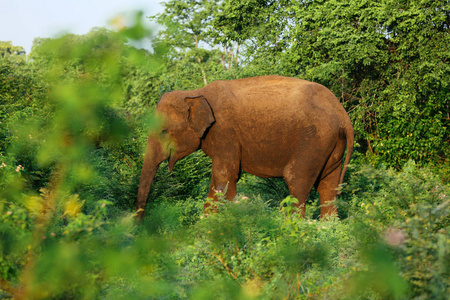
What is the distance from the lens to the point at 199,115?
7.38 metres

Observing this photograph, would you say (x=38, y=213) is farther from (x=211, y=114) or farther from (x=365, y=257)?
(x=211, y=114)

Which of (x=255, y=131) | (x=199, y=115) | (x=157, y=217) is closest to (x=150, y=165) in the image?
(x=199, y=115)

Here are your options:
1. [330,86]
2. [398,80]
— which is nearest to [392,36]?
[398,80]

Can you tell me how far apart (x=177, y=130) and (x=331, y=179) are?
2.55 m

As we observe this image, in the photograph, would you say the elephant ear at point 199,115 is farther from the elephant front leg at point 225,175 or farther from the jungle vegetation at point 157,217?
the jungle vegetation at point 157,217

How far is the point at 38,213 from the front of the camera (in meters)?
3.47

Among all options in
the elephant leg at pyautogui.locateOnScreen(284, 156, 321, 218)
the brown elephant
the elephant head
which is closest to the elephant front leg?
the brown elephant

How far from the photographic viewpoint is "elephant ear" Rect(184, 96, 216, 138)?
24.1 feet

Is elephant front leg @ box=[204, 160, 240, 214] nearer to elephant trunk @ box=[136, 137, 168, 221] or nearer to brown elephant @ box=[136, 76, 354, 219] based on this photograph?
brown elephant @ box=[136, 76, 354, 219]

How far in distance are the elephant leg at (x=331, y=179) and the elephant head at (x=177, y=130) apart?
195 cm

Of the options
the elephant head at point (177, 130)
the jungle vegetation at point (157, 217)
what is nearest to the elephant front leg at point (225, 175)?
the elephant head at point (177, 130)

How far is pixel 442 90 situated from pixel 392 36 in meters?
1.97

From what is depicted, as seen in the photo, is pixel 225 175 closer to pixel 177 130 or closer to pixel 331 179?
pixel 177 130

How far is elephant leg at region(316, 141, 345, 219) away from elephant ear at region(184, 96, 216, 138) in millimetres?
1939
